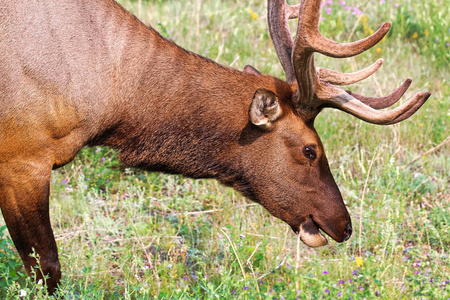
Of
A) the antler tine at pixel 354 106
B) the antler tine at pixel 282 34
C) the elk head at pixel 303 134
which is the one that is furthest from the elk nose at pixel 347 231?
the antler tine at pixel 282 34

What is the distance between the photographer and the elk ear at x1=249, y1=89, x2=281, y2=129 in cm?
402

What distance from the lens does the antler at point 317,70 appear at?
381cm

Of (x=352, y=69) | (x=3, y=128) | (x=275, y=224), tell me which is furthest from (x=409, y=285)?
(x=352, y=69)

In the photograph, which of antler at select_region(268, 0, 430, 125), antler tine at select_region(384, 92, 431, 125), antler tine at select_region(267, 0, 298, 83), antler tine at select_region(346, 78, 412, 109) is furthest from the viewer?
antler tine at select_region(267, 0, 298, 83)

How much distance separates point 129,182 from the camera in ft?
19.0

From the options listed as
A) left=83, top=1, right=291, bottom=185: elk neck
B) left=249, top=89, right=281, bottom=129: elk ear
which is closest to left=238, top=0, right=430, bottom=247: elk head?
left=249, top=89, right=281, bottom=129: elk ear

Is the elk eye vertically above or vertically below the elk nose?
above

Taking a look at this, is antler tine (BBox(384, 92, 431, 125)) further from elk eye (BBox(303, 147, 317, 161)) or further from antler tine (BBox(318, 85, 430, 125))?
elk eye (BBox(303, 147, 317, 161))

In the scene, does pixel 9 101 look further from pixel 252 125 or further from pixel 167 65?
pixel 252 125

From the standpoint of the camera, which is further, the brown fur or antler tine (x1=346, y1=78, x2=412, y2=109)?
antler tine (x1=346, y1=78, x2=412, y2=109)

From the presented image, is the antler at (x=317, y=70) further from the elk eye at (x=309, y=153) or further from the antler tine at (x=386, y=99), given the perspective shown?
the elk eye at (x=309, y=153)

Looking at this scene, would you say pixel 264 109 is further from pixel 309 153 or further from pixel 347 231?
pixel 347 231

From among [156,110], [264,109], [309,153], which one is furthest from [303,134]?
[156,110]

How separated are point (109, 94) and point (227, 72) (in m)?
0.79
